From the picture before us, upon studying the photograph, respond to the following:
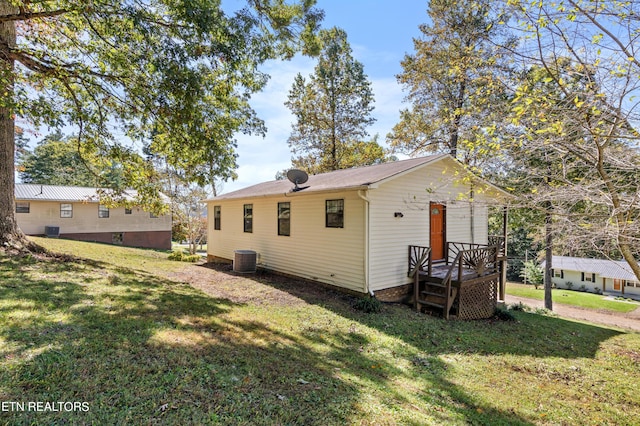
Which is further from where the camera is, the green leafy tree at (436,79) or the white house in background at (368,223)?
the green leafy tree at (436,79)

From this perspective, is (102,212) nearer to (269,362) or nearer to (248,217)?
(248,217)

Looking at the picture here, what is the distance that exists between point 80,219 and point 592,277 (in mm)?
45358

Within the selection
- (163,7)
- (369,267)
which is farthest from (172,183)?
(369,267)

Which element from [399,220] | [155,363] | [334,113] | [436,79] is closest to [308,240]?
[399,220]

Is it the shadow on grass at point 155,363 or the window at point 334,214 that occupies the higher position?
the window at point 334,214

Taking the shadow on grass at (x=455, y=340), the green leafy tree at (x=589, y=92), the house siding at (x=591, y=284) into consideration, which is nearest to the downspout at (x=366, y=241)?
the shadow on grass at (x=455, y=340)

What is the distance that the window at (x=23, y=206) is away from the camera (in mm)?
19098

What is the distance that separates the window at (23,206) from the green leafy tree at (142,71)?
587 inches

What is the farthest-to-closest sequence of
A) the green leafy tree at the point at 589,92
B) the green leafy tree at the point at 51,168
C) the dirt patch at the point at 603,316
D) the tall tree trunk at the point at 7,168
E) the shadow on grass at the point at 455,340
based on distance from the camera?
the green leafy tree at the point at 51,168
the dirt patch at the point at 603,316
the tall tree trunk at the point at 7,168
the green leafy tree at the point at 589,92
the shadow on grass at the point at 455,340

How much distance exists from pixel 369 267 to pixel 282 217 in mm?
3889

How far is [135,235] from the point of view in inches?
942

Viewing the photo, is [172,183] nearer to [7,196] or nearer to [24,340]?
[7,196]

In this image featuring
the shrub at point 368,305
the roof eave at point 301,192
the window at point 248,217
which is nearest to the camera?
the shrub at point 368,305

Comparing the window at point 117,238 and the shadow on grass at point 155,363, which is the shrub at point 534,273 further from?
the window at point 117,238
